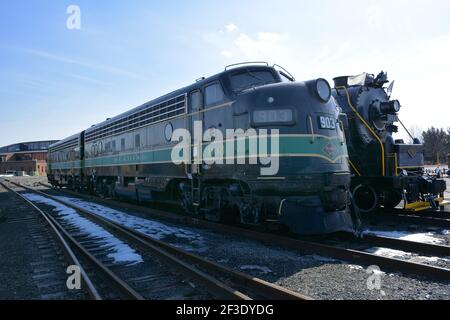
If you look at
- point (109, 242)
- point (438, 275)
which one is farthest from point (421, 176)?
point (109, 242)

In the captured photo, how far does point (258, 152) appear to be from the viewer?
7.91 m

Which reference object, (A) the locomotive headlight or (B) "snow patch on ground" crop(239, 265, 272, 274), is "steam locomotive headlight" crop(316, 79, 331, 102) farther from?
(A) the locomotive headlight

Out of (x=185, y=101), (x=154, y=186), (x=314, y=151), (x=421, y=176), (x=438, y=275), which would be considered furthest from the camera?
(x=154, y=186)

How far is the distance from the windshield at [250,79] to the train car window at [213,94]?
0.35 metres

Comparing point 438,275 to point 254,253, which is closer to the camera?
point 438,275

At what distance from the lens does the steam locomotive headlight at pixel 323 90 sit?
7.87m

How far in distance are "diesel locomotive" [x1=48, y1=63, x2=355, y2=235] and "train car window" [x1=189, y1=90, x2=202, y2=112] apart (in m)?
0.03

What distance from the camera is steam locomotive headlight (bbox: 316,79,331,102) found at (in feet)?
25.8

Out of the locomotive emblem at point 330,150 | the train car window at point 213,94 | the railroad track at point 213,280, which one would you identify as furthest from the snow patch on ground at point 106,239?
the locomotive emblem at point 330,150

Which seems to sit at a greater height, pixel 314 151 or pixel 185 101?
pixel 185 101

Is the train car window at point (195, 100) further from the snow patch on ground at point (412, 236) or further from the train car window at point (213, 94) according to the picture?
the snow patch on ground at point (412, 236)
